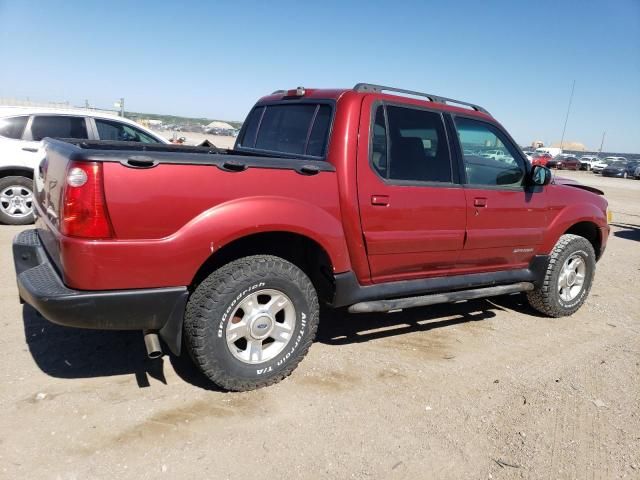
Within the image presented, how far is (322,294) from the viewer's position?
3.44 metres

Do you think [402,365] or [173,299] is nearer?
[173,299]

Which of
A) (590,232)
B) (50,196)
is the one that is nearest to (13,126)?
(50,196)

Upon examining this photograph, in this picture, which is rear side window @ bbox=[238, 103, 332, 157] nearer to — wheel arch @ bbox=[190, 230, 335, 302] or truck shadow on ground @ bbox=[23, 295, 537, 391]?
wheel arch @ bbox=[190, 230, 335, 302]

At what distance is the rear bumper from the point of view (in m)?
2.46

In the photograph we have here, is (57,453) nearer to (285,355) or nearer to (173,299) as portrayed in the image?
(173,299)

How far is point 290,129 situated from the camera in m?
3.81

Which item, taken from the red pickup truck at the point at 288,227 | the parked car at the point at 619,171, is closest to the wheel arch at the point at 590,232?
the red pickup truck at the point at 288,227

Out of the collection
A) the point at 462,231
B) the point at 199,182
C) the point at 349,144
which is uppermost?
the point at 349,144

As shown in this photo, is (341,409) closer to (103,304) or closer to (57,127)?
(103,304)

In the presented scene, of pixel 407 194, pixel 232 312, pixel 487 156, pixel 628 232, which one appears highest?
pixel 487 156

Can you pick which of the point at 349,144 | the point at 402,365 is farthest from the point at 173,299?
the point at 402,365

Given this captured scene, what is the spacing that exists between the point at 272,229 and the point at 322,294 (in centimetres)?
78

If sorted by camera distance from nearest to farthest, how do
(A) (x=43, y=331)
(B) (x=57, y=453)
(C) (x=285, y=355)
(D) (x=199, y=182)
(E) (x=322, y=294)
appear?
(B) (x=57, y=453) < (D) (x=199, y=182) < (C) (x=285, y=355) < (E) (x=322, y=294) < (A) (x=43, y=331)

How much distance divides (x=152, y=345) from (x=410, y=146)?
7.21 ft
